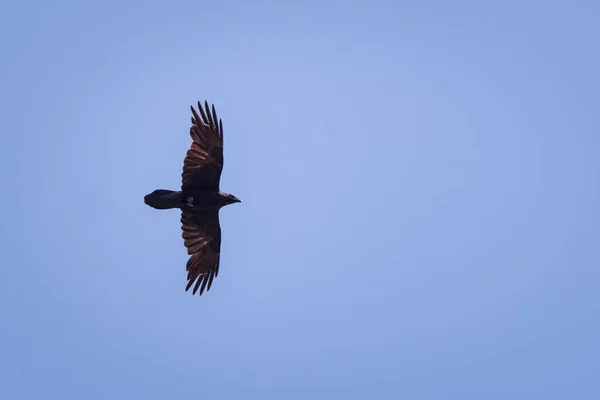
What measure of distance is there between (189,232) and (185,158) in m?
2.68

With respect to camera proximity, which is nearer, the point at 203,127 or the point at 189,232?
the point at 203,127

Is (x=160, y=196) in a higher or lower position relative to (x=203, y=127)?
lower

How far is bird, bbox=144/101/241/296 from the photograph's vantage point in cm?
2762

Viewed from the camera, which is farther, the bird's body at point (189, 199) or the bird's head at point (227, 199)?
the bird's head at point (227, 199)

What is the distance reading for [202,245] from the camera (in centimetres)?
2964

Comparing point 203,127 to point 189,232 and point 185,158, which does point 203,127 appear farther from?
point 189,232

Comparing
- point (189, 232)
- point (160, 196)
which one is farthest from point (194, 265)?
point (160, 196)

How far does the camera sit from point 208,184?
28.5 m

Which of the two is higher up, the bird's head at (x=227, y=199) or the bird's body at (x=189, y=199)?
the bird's head at (x=227, y=199)

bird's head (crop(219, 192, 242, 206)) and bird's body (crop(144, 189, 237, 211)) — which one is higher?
bird's head (crop(219, 192, 242, 206))

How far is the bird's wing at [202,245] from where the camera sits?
2944 centimetres

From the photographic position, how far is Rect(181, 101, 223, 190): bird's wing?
2756cm

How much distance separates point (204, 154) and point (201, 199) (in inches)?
55.5

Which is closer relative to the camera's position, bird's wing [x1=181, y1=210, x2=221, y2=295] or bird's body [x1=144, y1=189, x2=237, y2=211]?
bird's body [x1=144, y1=189, x2=237, y2=211]
